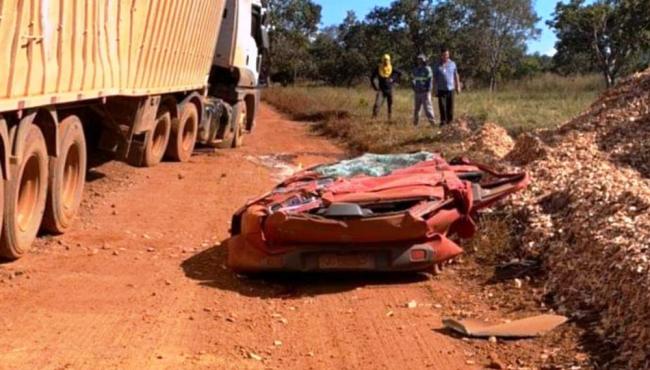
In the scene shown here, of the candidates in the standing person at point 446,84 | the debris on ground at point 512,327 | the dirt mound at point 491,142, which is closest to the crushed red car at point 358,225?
the debris on ground at point 512,327

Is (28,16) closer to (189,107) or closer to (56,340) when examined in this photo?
(56,340)

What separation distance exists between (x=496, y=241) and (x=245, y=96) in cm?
1142

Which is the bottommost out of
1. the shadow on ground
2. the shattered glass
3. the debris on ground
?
the shadow on ground

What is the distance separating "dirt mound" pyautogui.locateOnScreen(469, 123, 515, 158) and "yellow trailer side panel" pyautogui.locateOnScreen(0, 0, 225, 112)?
4.66m

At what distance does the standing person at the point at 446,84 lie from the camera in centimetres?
1719

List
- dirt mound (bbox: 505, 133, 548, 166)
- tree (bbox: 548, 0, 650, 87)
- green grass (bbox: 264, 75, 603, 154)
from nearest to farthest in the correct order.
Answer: dirt mound (bbox: 505, 133, 548, 166), green grass (bbox: 264, 75, 603, 154), tree (bbox: 548, 0, 650, 87)

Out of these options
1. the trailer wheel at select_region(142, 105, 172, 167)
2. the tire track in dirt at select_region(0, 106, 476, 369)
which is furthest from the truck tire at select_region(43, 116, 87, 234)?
the trailer wheel at select_region(142, 105, 172, 167)

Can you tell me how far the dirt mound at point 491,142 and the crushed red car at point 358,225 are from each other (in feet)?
15.9

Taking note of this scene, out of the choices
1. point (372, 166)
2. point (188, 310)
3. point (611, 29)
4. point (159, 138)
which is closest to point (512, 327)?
point (188, 310)

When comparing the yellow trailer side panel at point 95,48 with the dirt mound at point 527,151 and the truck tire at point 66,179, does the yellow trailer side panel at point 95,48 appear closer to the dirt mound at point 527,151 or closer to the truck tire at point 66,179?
the truck tire at point 66,179

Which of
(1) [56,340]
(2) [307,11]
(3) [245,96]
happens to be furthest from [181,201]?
(2) [307,11]

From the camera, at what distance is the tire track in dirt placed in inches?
191

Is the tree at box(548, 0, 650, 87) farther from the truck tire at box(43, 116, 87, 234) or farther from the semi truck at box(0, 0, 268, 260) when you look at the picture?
the truck tire at box(43, 116, 87, 234)

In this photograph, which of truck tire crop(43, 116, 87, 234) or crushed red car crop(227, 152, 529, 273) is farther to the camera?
truck tire crop(43, 116, 87, 234)
